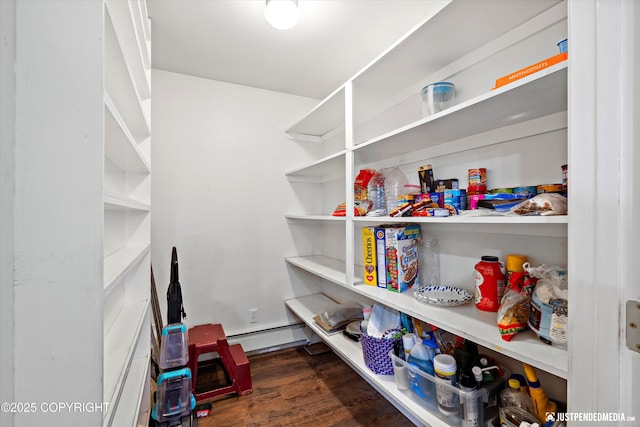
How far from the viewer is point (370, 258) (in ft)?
5.12

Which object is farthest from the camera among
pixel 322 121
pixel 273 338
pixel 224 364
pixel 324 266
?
pixel 273 338

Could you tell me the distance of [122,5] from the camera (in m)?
0.93

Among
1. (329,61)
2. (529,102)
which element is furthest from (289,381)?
(329,61)

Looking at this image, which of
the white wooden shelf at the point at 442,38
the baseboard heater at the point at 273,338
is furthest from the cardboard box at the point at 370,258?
the baseboard heater at the point at 273,338

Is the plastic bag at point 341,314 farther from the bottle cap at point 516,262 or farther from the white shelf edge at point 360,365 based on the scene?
the bottle cap at point 516,262

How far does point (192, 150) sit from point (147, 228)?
2.87ft

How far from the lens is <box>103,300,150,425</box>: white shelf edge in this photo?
2.54 feet

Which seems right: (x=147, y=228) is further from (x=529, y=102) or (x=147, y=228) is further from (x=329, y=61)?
(x=529, y=102)

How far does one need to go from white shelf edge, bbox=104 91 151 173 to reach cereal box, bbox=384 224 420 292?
3.97 ft

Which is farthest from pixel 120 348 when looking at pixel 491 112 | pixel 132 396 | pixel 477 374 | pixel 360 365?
pixel 491 112

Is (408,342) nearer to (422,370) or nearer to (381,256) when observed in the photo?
(422,370)

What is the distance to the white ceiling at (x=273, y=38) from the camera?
4.85 feet

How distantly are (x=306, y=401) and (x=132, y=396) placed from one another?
1.02 m

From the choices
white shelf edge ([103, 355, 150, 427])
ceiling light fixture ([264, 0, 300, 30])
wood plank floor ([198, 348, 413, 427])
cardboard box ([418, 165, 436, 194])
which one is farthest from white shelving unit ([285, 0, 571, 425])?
white shelf edge ([103, 355, 150, 427])
